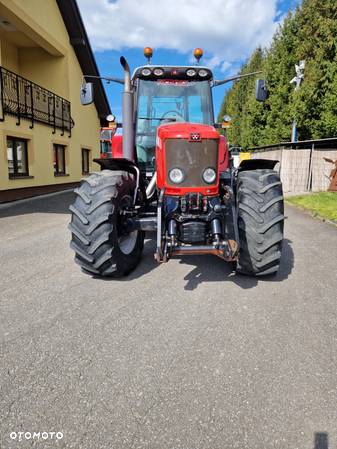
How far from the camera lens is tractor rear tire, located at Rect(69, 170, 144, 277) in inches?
137

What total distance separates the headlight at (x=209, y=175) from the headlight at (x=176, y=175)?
23 cm

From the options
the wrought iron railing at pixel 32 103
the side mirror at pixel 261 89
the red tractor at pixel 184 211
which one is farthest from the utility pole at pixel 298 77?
the red tractor at pixel 184 211

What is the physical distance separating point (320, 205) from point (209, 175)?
7388 mm

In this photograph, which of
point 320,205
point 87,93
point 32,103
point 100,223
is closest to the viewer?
point 100,223

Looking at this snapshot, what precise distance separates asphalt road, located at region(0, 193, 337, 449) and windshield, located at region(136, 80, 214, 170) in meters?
1.96

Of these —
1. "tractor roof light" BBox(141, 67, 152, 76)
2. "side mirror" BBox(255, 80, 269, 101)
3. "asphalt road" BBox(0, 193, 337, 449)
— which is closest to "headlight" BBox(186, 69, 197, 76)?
"tractor roof light" BBox(141, 67, 152, 76)

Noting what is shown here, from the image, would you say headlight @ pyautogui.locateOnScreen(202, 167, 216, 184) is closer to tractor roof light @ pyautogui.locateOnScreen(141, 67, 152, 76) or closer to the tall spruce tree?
tractor roof light @ pyautogui.locateOnScreen(141, 67, 152, 76)

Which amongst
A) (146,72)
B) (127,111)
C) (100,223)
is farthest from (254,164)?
(100,223)

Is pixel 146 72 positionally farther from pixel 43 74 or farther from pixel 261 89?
pixel 43 74

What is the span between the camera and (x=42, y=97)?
1377 centimetres

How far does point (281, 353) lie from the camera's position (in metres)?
2.43

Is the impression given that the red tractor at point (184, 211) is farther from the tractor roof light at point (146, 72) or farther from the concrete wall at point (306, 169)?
the concrete wall at point (306, 169)

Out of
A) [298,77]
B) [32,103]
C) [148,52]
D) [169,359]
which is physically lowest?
[169,359]

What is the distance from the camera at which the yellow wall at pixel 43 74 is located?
1091cm
